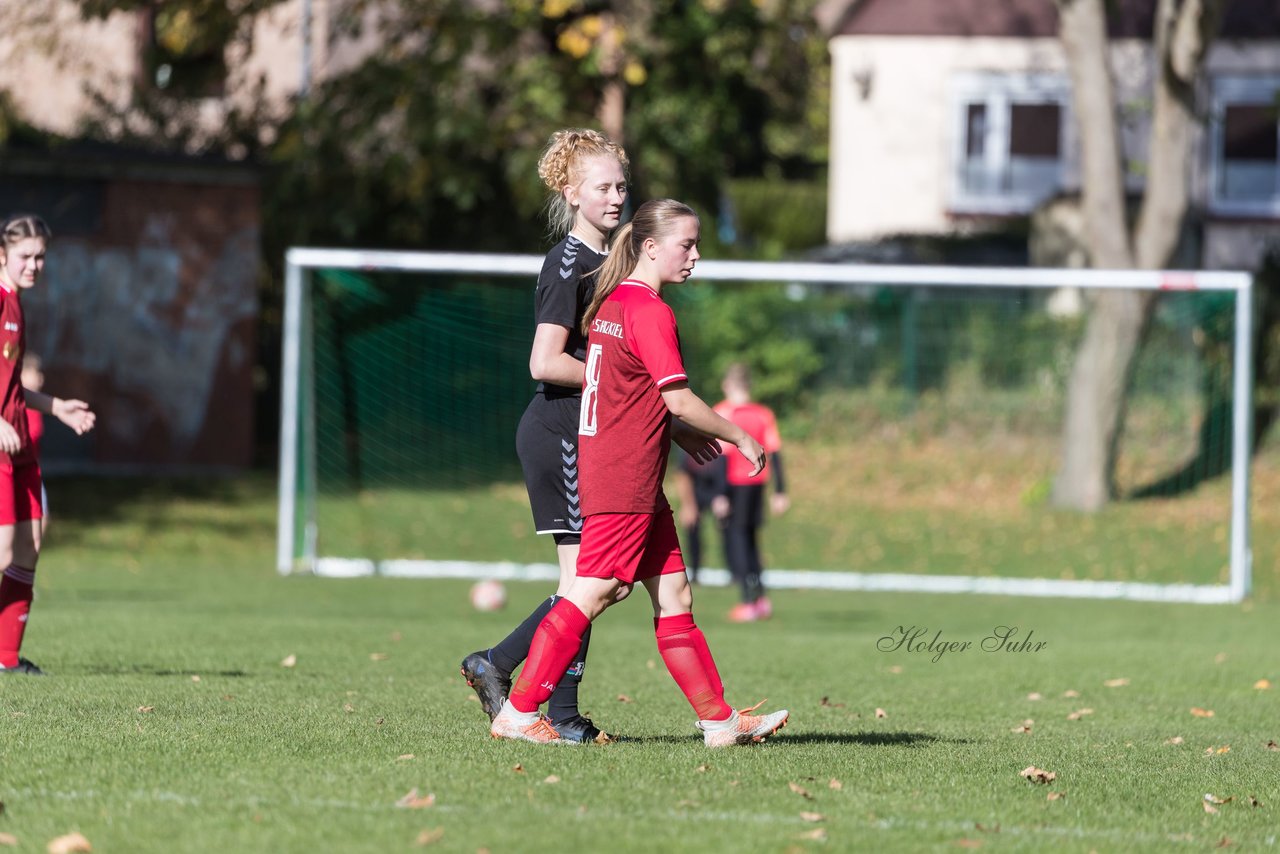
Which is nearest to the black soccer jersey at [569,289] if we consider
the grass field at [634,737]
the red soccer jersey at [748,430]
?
the grass field at [634,737]

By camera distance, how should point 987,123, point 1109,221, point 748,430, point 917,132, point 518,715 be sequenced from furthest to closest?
point 917,132 → point 987,123 → point 1109,221 → point 748,430 → point 518,715

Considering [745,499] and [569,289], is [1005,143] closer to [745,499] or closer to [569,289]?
[745,499]

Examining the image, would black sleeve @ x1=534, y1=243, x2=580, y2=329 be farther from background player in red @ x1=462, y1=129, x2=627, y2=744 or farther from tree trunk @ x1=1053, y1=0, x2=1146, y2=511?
tree trunk @ x1=1053, y1=0, x2=1146, y2=511

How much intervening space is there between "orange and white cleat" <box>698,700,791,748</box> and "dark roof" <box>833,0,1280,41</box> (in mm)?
26341

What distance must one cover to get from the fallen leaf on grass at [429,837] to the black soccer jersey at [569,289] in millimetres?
1848

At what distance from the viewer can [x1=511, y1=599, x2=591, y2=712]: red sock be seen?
5652 millimetres

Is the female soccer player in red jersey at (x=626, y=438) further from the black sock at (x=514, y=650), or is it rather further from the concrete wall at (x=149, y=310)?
the concrete wall at (x=149, y=310)

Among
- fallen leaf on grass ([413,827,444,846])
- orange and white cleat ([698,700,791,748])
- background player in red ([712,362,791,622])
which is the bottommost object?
background player in red ([712,362,791,622])

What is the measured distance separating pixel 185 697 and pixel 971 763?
303 cm

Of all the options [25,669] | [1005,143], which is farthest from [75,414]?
[1005,143]

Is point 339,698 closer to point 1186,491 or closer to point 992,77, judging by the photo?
point 1186,491

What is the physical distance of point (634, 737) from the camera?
625 centimetres

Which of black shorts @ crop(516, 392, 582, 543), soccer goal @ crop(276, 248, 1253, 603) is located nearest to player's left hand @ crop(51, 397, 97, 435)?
black shorts @ crop(516, 392, 582, 543)

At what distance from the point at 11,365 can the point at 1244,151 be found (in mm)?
27263
